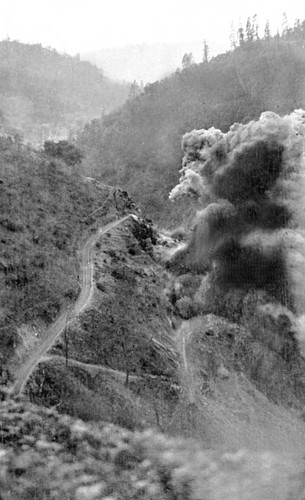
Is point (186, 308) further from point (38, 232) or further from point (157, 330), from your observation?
point (38, 232)

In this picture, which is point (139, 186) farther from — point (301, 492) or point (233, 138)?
point (301, 492)

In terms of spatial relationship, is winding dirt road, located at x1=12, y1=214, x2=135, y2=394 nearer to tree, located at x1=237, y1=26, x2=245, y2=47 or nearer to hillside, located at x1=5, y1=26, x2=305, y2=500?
hillside, located at x1=5, y1=26, x2=305, y2=500

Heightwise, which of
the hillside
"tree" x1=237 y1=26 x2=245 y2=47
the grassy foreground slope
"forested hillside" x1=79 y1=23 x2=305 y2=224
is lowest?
the grassy foreground slope

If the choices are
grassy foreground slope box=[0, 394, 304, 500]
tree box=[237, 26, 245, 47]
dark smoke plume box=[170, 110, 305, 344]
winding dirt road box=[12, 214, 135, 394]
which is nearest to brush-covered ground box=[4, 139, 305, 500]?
grassy foreground slope box=[0, 394, 304, 500]

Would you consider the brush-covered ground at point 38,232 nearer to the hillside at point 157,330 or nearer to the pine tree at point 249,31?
the hillside at point 157,330

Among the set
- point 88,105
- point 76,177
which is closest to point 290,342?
point 76,177

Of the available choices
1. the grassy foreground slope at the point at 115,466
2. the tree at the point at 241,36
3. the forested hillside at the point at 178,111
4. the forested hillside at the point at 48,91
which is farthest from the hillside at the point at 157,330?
the forested hillside at the point at 48,91
